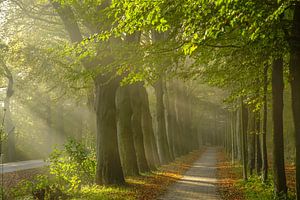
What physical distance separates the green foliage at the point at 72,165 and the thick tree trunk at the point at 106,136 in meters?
0.58

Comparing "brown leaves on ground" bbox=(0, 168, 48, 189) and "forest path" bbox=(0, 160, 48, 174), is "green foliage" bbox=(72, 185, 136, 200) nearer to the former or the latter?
"brown leaves on ground" bbox=(0, 168, 48, 189)

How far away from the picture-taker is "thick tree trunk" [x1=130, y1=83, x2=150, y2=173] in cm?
2123

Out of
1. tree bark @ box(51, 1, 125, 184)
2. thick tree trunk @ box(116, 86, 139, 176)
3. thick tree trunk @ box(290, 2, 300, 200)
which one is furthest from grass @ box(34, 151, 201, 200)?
thick tree trunk @ box(290, 2, 300, 200)

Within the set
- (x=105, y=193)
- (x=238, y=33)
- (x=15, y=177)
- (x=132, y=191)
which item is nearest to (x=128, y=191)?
(x=132, y=191)

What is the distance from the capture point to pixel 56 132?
177 feet

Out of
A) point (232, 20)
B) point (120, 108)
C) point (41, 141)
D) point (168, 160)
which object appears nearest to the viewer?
point (232, 20)

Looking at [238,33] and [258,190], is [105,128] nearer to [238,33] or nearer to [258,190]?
[258,190]

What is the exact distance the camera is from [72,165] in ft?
49.8

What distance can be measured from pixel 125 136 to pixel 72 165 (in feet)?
14.1

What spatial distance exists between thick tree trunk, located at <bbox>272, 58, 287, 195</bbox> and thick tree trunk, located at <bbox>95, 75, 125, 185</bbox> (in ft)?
21.1

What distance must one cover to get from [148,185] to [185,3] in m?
10.1

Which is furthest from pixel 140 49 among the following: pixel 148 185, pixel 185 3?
pixel 148 185

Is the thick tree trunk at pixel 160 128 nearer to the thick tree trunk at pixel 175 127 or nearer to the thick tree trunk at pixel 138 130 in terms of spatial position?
the thick tree trunk at pixel 138 130

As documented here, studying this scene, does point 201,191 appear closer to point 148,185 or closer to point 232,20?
point 148,185
